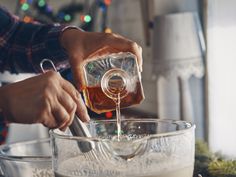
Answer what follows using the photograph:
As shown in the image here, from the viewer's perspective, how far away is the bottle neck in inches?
26.0

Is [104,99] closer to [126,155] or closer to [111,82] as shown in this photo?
[111,82]

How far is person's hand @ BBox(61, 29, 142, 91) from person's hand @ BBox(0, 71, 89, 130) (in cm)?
9

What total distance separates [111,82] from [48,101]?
85 mm

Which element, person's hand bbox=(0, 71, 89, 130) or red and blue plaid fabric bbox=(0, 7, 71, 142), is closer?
person's hand bbox=(0, 71, 89, 130)

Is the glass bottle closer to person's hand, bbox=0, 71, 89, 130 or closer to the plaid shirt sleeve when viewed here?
person's hand, bbox=0, 71, 89, 130

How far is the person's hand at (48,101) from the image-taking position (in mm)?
630

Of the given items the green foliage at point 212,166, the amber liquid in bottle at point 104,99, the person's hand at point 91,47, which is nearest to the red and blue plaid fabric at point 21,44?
the person's hand at point 91,47

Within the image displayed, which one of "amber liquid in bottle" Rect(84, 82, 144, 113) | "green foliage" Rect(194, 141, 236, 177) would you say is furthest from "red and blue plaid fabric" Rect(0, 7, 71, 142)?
"green foliage" Rect(194, 141, 236, 177)

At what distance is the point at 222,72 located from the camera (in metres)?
2.66

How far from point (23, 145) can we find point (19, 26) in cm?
48

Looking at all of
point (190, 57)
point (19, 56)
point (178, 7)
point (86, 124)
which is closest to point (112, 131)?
point (86, 124)

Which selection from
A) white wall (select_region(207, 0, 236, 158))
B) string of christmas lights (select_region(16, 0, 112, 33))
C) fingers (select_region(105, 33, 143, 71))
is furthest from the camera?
string of christmas lights (select_region(16, 0, 112, 33))

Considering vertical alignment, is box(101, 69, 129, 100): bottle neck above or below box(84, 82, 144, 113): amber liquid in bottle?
above

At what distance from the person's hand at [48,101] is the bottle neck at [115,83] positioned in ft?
0.13
